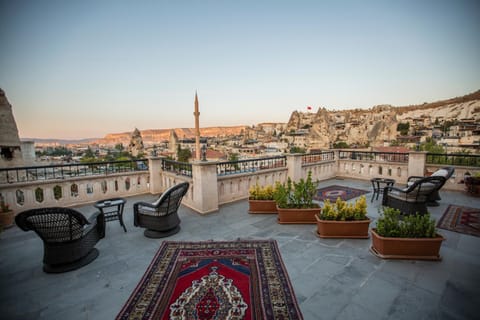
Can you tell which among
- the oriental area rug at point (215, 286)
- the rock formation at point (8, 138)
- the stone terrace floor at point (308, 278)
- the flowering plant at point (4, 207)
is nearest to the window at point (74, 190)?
the flowering plant at point (4, 207)

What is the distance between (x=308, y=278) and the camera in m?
2.70

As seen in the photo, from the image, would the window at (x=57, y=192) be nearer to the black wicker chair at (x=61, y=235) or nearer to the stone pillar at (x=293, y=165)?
the black wicker chair at (x=61, y=235)

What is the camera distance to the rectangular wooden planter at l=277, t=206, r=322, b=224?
4598mm

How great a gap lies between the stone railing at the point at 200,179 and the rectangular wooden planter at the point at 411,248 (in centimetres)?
371

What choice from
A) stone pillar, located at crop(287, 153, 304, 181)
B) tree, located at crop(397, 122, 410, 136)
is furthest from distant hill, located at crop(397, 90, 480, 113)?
stone pillar, located at crop(287, 153, 304, 181)

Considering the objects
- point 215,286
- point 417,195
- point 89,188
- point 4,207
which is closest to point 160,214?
point 215,286

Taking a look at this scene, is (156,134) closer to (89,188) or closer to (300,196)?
(89,188)

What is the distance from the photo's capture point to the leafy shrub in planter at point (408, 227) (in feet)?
10.1

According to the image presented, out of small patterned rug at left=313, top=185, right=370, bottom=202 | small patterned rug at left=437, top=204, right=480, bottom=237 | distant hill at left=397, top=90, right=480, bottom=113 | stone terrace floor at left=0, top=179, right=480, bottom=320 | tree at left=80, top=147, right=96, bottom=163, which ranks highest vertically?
distant hill at left=397, top=90, right=480, bottom=113

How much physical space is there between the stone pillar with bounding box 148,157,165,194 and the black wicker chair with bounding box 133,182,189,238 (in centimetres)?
343

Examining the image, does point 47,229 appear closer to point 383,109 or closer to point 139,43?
point 139,43

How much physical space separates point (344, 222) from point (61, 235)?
4.68m

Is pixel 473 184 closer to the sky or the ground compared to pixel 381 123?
closer to the ground

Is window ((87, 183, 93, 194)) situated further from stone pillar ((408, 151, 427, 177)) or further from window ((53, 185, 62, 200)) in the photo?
stone pillar ((408, 151, 427, 177))
